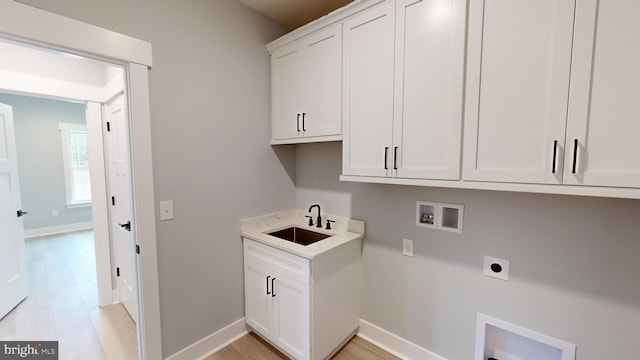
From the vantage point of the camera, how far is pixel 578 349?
1347 millimetres

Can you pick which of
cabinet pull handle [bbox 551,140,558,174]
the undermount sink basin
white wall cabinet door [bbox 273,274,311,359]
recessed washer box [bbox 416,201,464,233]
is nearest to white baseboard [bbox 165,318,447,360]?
white wall cabinet door [bbox 273,274,311,359]

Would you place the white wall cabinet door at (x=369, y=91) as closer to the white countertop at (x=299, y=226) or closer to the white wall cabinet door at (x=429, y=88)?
the white wall cabinet door at (x=429, y=88)

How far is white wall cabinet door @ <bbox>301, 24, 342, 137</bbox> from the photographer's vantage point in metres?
1.82

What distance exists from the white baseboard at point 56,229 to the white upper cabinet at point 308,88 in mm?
5914

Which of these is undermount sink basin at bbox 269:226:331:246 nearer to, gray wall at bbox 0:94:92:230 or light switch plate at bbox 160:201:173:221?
light switch plate at bbox 160:201:173:221

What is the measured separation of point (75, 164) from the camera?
17.9ft

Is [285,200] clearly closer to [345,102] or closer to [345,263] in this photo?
[345,263]

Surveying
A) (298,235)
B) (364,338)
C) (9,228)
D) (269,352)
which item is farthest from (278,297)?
(9,228)

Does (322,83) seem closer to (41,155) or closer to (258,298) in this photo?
(258,298)

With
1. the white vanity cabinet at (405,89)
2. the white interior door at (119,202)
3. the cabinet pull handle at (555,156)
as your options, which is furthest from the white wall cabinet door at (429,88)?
the white interior door at (119,202)

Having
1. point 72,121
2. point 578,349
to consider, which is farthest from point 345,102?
point 72,121

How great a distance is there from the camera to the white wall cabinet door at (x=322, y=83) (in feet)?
5.97

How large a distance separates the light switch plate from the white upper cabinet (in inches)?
39.2

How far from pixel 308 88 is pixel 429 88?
0.93m
